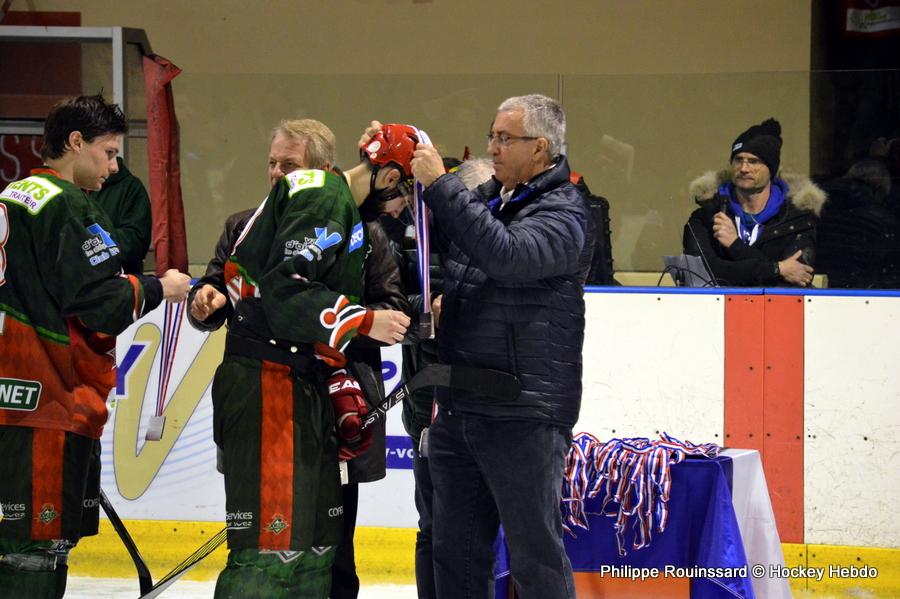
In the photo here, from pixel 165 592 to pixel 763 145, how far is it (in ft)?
9.86

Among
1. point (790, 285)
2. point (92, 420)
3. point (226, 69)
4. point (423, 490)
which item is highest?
point (226, 69)

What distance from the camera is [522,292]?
9.11 feet

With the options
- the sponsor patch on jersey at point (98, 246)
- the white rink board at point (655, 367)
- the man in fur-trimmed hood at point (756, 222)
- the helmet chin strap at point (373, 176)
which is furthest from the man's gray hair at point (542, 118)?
the man in fur-trimmed hood at point (756, 222)

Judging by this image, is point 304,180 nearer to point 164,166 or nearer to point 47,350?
point 47,350

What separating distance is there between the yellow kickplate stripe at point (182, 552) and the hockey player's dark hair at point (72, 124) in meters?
2.04

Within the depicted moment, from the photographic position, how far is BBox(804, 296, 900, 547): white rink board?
174 inches

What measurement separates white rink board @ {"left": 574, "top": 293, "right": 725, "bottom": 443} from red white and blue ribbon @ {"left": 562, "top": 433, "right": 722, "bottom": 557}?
834 mm

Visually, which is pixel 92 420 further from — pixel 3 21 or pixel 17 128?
pixel 3 21

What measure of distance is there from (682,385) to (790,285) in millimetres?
601

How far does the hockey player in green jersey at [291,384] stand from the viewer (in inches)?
103

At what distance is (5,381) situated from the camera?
2.94 m

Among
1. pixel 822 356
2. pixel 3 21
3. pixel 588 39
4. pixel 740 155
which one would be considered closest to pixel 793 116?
pixel 740 155

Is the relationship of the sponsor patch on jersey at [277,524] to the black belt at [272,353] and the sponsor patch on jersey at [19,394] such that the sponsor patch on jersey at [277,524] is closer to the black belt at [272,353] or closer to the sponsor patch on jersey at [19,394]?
the black belt at [272,353]

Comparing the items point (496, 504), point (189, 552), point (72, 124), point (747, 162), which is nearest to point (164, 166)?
point (72, 124)
